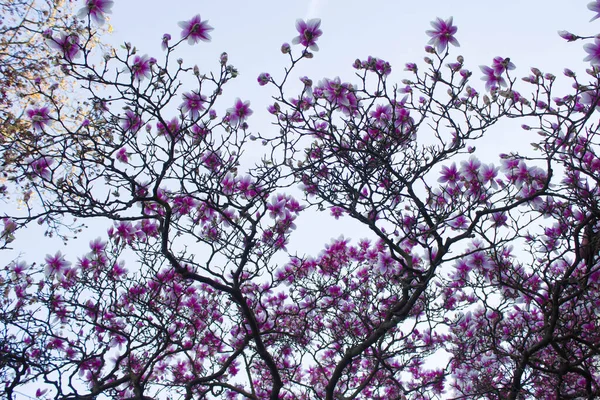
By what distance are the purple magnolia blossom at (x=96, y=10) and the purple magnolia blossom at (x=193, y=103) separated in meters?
0.78

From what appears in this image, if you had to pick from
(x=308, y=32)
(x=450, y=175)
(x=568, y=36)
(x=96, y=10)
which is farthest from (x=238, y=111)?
(x=568, y=36)

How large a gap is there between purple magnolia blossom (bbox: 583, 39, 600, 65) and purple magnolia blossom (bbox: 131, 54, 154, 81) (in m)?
3.08

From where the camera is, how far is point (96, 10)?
3.15 meters

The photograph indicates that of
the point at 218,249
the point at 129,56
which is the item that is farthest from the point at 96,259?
the point at 129,56

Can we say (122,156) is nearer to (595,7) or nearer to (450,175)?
(450,175)

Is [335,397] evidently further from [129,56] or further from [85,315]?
[129,56]

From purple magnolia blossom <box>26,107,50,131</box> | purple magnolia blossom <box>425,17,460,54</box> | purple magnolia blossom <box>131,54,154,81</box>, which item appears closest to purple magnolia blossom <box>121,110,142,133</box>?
purple magnolia blossom <box>131,54,154,81</box>

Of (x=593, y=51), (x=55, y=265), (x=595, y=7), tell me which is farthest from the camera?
(x=55, y=265)

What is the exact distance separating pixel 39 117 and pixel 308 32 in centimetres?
223

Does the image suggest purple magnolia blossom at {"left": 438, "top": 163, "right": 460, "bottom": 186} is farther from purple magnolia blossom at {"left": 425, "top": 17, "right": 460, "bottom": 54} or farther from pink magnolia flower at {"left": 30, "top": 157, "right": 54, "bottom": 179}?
pink magnolia flower at {"left": 30, "top": 157, "right": 54, "bottom": 179}

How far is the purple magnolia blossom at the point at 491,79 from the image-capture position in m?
3.50

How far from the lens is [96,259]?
4.89 meters

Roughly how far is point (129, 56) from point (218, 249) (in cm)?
168

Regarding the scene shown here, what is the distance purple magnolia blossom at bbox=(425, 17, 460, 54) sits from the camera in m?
3.33
